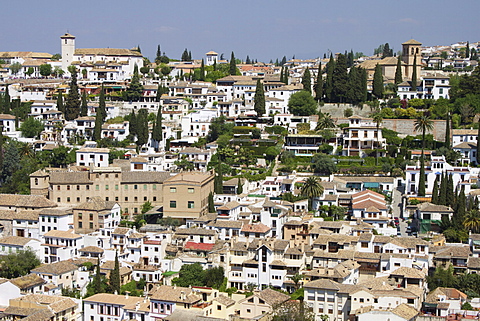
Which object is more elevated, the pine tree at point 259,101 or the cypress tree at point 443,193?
the pine tree at point 259,101

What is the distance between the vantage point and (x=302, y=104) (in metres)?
65.9

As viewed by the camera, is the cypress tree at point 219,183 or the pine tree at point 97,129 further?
the pine tree at point 97,129

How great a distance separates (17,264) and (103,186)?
10122mm

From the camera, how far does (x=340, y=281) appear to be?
3894 cm

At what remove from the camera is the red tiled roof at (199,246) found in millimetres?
43656

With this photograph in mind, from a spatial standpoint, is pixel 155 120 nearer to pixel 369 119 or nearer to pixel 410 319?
pixel 369 119

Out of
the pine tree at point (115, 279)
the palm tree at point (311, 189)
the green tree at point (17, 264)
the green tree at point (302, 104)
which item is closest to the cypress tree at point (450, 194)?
the palm tree at point (311, 189)

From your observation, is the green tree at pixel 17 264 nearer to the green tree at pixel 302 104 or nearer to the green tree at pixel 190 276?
the green tree at pixel 190 276

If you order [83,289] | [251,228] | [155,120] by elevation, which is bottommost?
[83,289]

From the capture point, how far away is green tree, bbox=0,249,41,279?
143 ft

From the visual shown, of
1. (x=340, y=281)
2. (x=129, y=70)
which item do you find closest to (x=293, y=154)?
(x=340, y=281)

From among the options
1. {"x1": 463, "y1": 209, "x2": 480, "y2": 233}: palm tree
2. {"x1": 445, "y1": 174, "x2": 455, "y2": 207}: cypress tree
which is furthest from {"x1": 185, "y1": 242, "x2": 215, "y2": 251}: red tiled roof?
{"x1": 445, "y1": 174, "x2": 455, "y2": 207}: cypress tree

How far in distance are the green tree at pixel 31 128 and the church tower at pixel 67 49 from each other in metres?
23.8

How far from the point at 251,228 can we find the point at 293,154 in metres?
15.0
